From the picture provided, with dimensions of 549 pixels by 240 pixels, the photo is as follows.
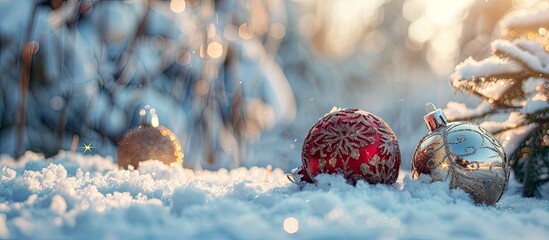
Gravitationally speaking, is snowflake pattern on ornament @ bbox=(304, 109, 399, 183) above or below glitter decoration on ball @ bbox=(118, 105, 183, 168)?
below

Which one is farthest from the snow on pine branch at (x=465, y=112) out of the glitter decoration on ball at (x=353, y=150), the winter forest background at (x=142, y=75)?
the winter forest background at (x=142, y=75)

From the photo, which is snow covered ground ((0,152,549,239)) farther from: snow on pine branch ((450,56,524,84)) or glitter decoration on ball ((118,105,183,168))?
glitter decoration on ball ((118,105,183,168))

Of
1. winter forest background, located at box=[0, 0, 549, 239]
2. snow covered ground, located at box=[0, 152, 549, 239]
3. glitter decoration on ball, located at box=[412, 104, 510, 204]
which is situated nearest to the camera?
snow covered ground, located at box=[0, 152, 549, 239]

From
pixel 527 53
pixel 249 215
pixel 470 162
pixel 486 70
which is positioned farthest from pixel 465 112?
pixel 249 215

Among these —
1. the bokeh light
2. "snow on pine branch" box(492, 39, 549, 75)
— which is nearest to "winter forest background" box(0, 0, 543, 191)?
the bokeh light

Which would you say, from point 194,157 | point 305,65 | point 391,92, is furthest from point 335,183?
point 391,92

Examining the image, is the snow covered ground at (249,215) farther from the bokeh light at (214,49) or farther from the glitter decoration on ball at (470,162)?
the bokeh light at (214,49)
